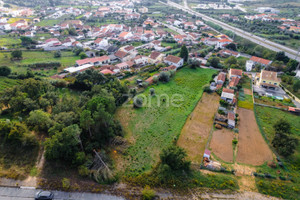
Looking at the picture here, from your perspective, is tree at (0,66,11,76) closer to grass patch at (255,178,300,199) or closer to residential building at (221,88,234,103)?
residential building at (221,88,234,103)

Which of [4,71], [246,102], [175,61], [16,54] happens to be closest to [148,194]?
[246,102]

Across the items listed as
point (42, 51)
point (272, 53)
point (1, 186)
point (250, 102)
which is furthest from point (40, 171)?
point (272, 53)

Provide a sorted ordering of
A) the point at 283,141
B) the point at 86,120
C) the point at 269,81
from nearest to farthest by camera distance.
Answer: the point at 86,120, the point at 283,141, the point at 269,81

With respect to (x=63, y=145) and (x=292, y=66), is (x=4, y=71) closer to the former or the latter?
(x=63, y=145)

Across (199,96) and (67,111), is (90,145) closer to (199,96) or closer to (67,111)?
(67,111)

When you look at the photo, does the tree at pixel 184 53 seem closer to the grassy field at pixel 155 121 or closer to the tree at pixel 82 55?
the grassy field at pixel 155 121

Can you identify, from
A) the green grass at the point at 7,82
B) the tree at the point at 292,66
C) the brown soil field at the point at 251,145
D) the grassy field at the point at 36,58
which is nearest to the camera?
the brown soil field at the point at 251,145

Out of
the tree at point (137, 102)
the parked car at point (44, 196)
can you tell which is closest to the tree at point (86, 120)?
the parked car at point (44, 196)

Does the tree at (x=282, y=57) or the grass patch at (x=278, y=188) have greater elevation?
the tree at (x=282, y=57)
